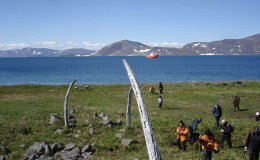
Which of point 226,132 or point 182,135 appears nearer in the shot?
point 182,135

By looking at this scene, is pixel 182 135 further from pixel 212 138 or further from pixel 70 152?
pixel 70 152

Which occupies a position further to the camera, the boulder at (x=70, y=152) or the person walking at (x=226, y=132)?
the person walking at (x=226, y=132)

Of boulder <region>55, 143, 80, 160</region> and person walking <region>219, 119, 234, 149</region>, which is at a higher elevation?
person walking <region>219, 119, 234, 149</region>

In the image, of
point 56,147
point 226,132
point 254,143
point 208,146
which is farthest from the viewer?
point 56,147

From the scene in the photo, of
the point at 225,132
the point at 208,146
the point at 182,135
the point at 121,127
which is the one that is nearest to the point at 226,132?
the point at 225,132

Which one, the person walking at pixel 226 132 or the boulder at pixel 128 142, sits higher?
the person walking at pixel 226 132

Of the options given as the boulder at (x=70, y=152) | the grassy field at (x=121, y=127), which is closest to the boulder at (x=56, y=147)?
the boulder at (x=70, y=152)

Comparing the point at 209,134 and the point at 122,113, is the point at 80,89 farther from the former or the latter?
the point at 209,134

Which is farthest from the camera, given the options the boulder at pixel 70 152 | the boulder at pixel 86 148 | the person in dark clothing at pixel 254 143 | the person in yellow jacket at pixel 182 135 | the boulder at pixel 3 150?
the boulder at pixel 3 150

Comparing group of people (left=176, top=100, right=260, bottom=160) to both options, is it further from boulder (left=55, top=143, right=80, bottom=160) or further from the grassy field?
boulder (left=55, top=143, right=80, bottom=160)

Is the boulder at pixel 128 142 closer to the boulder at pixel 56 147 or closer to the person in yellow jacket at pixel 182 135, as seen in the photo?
the person in yellow jacket at pixel 182 135

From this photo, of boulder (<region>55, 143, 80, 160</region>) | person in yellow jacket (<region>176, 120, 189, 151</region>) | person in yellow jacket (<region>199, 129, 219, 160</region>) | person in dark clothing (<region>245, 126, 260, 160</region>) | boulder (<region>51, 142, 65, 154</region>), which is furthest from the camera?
boulder (<region>51, 142, 65, 154</region>)

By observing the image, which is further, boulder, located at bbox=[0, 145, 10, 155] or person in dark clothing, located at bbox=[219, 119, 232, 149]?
boulder, located at bbox=[0, 145, 10, 155]

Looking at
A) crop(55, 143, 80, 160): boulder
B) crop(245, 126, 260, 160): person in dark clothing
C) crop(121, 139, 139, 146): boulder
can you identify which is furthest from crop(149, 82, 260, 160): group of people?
crop(55, 143, 80, 160): boulder
